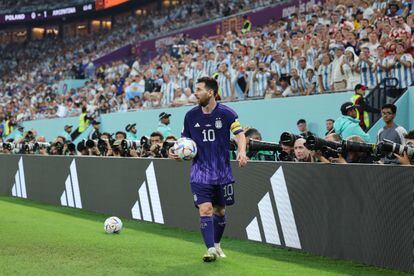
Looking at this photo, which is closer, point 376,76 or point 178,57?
point 376,76

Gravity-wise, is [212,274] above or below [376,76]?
below

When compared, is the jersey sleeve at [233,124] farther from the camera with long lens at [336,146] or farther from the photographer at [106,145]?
the photographer at [106,145]

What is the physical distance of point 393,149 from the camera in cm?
822

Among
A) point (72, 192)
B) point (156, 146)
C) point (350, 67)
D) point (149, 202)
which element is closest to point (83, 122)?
point (72, 192)

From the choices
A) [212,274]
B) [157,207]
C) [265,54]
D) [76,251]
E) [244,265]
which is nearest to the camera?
[212,274]

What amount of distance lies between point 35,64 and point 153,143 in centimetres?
4055

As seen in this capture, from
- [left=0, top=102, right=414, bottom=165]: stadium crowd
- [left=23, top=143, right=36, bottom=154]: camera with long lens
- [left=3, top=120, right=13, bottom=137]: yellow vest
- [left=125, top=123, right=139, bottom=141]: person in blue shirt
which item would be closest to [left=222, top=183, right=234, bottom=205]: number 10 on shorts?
[left=0, top=102, right=414, bottom=165]: stadium crowd

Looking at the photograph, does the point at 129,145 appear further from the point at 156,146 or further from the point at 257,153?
the point at 257,153

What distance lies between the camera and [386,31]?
15.8 metres

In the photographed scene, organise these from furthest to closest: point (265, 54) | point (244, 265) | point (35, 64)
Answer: point (35, 64)
point (265, 54)
point (244, 265)

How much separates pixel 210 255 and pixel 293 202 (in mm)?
1861

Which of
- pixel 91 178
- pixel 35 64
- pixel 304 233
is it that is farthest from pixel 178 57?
pixel 35 64

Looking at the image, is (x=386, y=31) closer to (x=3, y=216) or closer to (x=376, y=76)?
(x=376, y=76)

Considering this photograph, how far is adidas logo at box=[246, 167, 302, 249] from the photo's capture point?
9.55 metres
